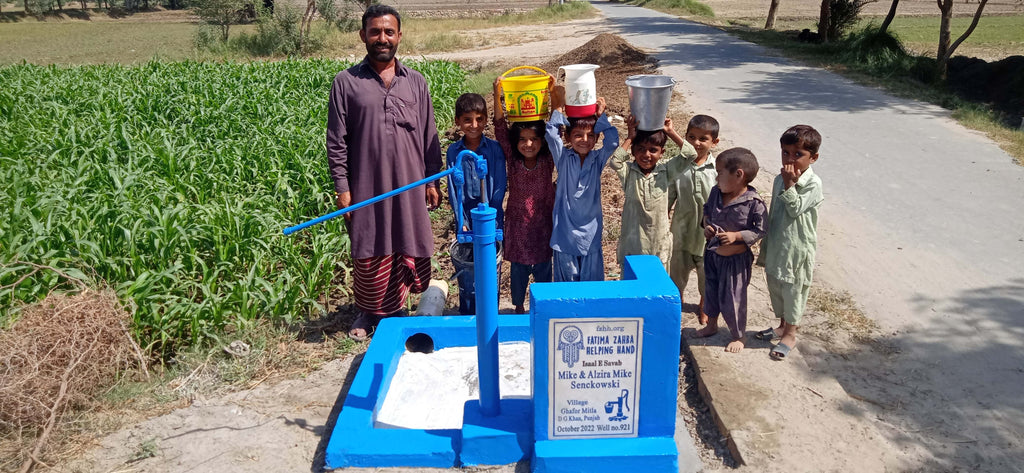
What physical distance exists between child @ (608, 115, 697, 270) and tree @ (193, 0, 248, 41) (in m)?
22.9

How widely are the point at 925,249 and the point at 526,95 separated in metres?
3.25

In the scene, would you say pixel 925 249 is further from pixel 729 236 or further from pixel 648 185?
pixel 648 185

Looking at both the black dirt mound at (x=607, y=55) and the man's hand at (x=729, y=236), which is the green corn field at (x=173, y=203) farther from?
the black dirt mound at (x=607, y=55)

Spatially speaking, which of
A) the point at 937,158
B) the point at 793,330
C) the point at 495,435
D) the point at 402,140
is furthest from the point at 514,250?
the point at 937,158

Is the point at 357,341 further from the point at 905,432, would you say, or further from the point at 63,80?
the point at 63,80

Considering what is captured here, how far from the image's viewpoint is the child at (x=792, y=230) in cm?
328

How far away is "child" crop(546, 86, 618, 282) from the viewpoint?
11.4 feet

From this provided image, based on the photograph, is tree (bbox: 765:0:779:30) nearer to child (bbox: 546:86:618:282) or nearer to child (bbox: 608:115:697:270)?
child (bbox: 608:115:697:270)

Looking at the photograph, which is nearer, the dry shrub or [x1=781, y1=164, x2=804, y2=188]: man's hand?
the dry shrub

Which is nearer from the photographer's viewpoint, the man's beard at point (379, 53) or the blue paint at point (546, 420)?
the blue paint at point (546, 420)

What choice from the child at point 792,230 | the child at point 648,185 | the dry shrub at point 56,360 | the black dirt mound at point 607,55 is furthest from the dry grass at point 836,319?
the black dirt mound at point 607,55

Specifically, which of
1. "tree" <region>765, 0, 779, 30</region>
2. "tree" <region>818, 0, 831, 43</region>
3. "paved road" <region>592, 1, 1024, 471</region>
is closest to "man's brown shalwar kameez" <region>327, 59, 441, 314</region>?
"paved road" <region>592, 1, 1024, 471</region>

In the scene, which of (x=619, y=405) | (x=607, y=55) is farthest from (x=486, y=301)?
(x=607, y=55)

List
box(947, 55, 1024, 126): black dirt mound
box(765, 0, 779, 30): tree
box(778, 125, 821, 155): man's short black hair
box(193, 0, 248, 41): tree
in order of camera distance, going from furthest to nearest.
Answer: box(193, 0, 248, 41): tree
box(765, 0, 779, 30): tree
box(947, 55, 1024, 126): black dirt mound
box(778, 125, 821, 155): man's short black hair
